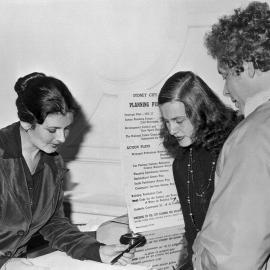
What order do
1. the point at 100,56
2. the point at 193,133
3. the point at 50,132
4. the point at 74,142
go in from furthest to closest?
the point at 74,142 < the point at 100,56 < the point at 193,133 < the point at 50,132

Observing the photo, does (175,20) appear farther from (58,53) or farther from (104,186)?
(104,186)

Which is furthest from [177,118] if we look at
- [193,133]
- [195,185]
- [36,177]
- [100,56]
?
[100,56]

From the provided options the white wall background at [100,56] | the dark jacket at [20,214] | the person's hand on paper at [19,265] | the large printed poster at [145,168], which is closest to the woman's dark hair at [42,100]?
the dark jacket at [20,214]

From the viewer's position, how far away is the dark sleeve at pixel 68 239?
5.01 feet

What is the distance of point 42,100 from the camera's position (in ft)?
4.92

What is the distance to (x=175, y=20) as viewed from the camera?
221cm

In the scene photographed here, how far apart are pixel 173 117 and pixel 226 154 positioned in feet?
2.30

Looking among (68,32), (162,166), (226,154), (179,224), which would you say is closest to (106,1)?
(68,32)

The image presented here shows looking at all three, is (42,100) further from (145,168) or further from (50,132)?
(145,168)

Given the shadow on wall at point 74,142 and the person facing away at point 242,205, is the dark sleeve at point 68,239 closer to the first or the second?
A: the person facing away at point 242,205

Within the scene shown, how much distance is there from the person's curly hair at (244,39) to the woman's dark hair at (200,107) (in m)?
0.50

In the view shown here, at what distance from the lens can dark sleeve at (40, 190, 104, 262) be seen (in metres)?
1.53

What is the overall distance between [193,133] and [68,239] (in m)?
0.59

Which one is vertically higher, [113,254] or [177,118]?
[177,118]
